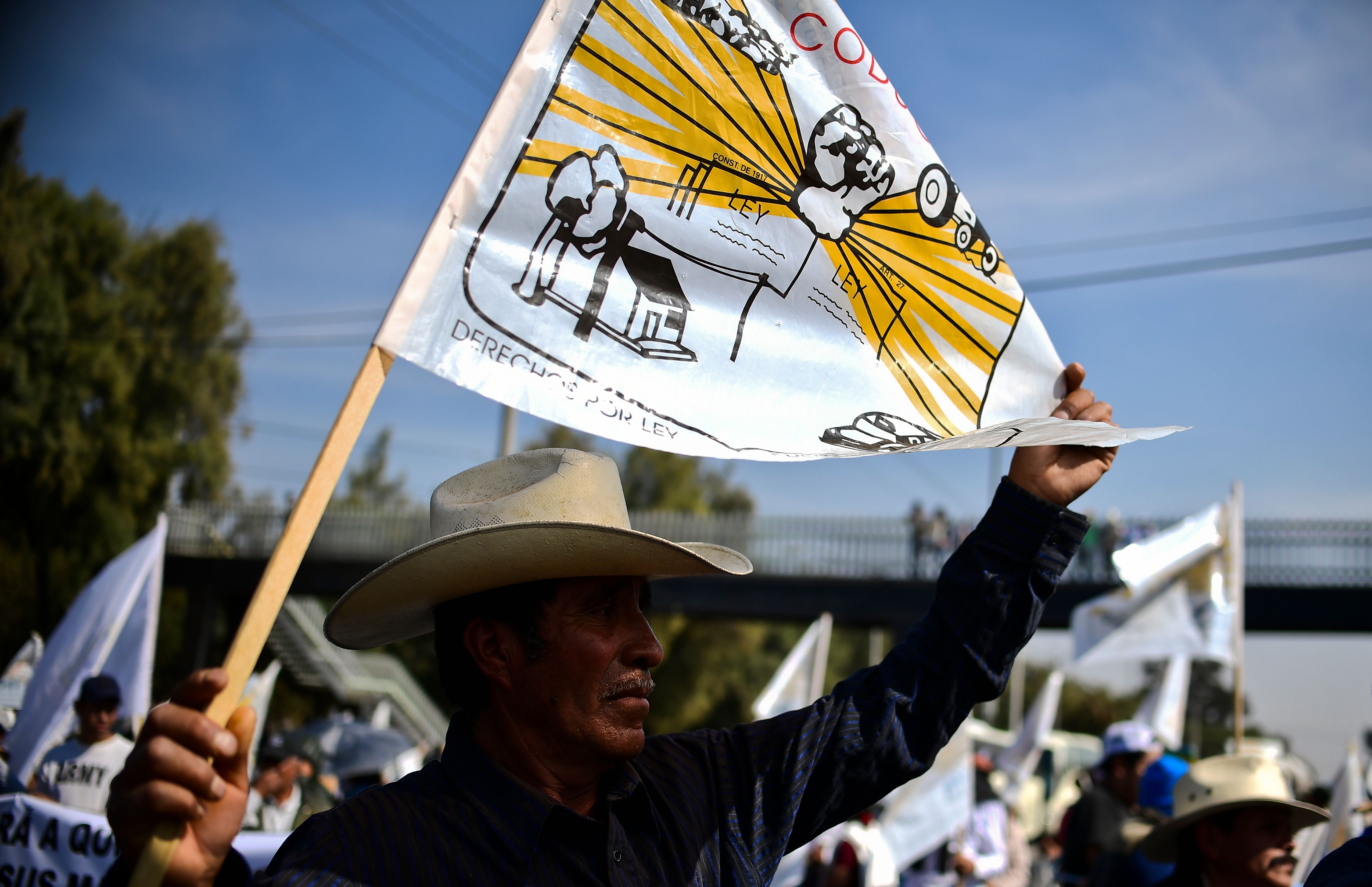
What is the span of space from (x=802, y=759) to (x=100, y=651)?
6.59 meters

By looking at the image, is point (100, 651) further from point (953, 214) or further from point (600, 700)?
point (953, 214)

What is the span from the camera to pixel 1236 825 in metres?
3.57

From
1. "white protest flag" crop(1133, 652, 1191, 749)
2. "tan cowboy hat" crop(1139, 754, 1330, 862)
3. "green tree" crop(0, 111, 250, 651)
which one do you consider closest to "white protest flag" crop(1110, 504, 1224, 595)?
"white protest flag" crop(1133, 652, 1191, 749)

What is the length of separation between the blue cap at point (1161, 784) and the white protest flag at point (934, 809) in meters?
3.37

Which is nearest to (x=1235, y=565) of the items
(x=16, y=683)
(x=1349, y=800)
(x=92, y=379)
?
(x=1349, y=800)

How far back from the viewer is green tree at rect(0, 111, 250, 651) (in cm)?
2127

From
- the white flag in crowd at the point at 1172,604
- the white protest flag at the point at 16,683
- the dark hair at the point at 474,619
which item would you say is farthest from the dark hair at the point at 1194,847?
the white protest flag at the point at 16,683

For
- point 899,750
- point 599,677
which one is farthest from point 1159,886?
point 599,677

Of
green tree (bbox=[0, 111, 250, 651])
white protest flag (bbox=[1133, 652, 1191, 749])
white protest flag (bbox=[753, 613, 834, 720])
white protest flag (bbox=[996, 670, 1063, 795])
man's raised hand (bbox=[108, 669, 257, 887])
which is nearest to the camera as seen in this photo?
man's raised hand (bbox=[108, 669, 257, 887])

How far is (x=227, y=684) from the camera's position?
1399 mm

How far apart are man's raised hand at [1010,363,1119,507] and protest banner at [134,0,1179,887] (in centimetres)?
7

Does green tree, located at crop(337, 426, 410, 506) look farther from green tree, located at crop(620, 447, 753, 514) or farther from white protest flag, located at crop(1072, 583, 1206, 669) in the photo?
white protest flag, located at crop(1072, 583, 1206, 669)

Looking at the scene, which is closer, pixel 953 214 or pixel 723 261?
pixel 723 261

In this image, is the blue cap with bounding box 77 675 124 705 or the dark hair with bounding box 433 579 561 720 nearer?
the dark hair with bounding box 433 579 561 720
